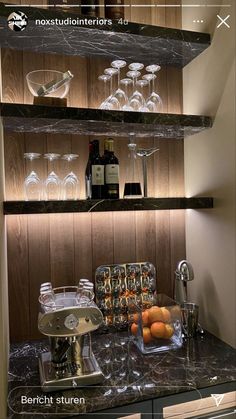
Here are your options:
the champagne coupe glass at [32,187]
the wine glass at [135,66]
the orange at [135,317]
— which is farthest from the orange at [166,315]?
the wine glass at [135,66]

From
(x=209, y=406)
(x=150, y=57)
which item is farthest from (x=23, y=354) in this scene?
(x=150, y=57)

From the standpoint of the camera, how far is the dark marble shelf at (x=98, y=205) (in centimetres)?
133

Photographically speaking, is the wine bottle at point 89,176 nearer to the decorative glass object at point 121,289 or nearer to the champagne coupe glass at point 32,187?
the champagne coupe glass at point 32,187

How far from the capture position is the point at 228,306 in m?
1.43

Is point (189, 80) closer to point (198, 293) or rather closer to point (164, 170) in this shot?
point (164, 170)

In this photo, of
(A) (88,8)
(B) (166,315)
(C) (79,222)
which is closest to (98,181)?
Answer: (C) (79,222)

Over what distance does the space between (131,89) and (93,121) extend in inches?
19.3

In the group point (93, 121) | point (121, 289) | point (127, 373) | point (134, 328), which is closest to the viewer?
point (127, 373)

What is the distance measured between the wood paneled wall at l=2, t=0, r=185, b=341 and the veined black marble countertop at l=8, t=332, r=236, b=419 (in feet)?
0.99

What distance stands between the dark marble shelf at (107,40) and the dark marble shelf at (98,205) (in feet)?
2.47

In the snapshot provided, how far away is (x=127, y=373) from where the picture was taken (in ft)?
4.05

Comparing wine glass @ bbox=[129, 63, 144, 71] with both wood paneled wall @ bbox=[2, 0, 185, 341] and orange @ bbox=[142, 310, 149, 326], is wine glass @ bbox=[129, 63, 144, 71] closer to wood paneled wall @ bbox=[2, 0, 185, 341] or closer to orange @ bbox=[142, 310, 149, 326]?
wood paneled wall @ bbox=[2, 0, 185, 341]

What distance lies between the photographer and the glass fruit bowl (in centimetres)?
138

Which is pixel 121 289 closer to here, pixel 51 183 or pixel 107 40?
pixel 51 183
